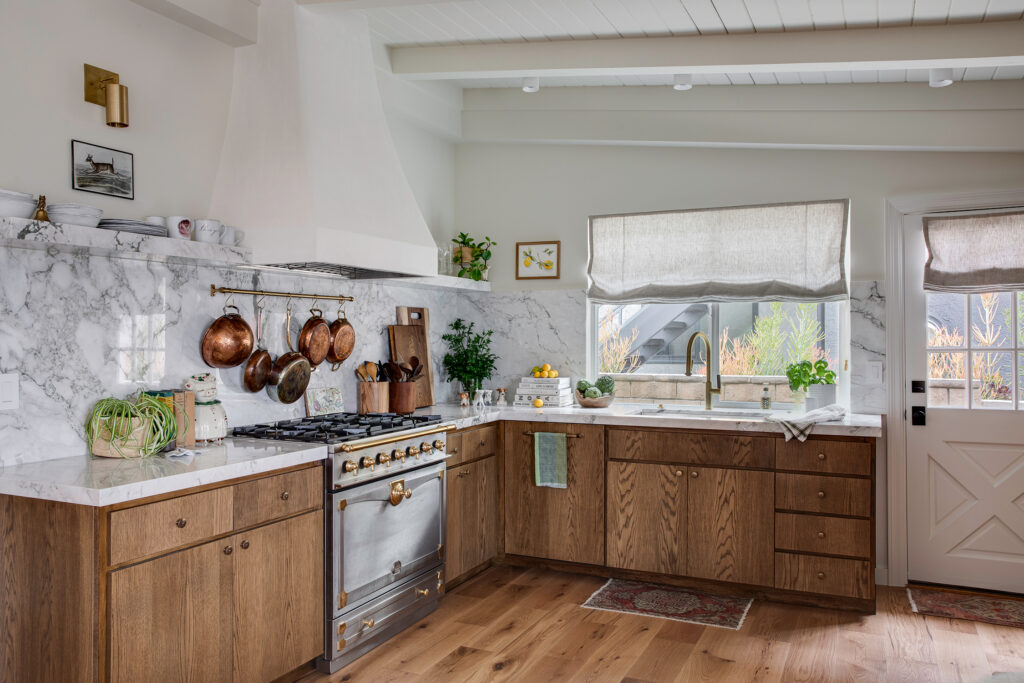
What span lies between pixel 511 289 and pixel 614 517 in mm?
1630

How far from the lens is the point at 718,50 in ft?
11.0

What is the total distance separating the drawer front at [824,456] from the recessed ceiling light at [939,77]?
173 centimetres

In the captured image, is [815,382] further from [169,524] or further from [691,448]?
[169,524]

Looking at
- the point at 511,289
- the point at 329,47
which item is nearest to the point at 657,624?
the point at 511,289

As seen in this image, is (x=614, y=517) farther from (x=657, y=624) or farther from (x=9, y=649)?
(x=9, y=649)

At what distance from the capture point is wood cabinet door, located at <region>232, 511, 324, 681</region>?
2.58m

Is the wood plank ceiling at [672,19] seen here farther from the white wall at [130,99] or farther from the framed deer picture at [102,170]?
the framed deer picture at [102,170]

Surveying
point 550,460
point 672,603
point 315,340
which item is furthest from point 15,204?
point 672,603

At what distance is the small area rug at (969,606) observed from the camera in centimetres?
353

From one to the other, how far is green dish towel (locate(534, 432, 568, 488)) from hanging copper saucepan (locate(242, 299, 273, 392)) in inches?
59.9

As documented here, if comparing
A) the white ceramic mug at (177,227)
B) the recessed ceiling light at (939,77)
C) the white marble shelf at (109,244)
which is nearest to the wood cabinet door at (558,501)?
the white marble shelf at (109,244)

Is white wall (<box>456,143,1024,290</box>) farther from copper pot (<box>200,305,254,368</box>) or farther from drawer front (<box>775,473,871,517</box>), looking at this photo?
copper pot (<box>200,305,254,368</box>)

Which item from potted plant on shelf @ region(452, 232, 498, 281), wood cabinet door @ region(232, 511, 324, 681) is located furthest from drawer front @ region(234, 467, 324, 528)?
potted plant on shelf @ region(452, 232, 498, 281)

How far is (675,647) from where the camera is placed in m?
3.22
